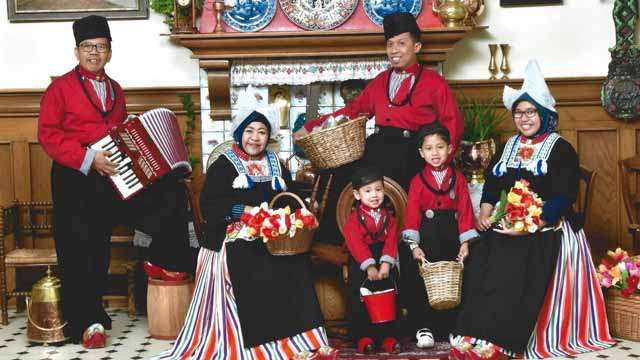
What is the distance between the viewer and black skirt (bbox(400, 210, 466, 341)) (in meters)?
5.09

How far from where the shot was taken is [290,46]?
625 cm

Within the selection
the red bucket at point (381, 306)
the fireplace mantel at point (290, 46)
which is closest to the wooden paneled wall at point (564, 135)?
the fireplace mantel at point (290, 46)

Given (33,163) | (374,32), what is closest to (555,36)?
(374,32)

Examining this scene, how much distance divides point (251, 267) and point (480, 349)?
1308 millimetres

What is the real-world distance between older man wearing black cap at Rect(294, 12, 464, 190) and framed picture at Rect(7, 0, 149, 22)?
6.30 ft

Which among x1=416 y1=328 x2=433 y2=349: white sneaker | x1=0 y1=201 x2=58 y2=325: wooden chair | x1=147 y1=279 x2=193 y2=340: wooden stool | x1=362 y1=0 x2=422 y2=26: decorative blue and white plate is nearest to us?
x1=416 y1=328 x2=433 y2=349: white sneaker

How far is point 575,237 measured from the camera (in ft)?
16.8

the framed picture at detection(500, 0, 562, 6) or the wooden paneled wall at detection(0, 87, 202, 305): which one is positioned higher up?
the framed picture at detection(500, 0, 562, 6)

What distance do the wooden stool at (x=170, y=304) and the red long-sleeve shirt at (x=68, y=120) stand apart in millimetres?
917

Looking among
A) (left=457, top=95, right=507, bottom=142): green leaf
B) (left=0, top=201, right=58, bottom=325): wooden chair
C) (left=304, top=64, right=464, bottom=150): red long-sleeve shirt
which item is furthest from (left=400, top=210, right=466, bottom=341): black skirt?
(left=0, top=201, right=58, bottom=325): wooden chair

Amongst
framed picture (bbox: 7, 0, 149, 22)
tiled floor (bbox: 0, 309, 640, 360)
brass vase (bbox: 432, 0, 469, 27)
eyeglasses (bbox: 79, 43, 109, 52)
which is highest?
framed picture (bbox: 7, 0, 149, 22)

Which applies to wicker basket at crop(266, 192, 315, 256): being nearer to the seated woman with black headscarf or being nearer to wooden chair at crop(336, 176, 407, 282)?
the seated woman with black headscarf

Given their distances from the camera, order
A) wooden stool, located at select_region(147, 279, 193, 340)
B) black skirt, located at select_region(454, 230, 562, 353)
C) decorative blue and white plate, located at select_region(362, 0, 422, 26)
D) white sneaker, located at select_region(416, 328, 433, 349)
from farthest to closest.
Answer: decorative blue and white plate, located at select_region(362, 0, 422, 26) → wooden stool, located at select_region(147, 279, 193, 340) → white sneaker, located at select_region(416, 328, 433, 349) → black skirt, located at select_region(454, 230, 562, 353)

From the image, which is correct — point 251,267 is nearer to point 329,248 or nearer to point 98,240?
point 329,248
